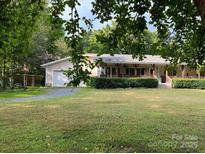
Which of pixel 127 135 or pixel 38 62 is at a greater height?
pixel 38 62

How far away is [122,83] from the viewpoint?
152ft

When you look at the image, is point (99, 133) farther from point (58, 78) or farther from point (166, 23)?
point (58, 78)

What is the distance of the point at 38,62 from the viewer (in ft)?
186

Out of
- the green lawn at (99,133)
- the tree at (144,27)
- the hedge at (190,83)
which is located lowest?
the green lawn at (99,133)

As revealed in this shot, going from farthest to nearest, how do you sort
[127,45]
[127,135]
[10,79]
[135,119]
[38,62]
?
[38,62]
[10,79]
[135,119]
[127,135]
[127,45]

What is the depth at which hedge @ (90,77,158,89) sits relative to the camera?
44.8m

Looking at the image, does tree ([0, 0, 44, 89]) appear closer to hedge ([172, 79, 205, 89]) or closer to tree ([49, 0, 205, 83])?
tree ([49, 0, 205, 83])

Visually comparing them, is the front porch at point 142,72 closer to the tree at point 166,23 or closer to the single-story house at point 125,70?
the single-story house at point 125,70

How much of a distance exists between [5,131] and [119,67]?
137 feet

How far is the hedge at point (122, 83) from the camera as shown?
4484cm

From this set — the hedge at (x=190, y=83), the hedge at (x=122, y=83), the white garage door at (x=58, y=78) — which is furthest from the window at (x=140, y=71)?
the white garage door at (x=58, y=78)

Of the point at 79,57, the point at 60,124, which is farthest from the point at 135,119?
the point at 79,57

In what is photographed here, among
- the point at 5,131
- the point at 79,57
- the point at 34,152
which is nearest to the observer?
the point at 79,57

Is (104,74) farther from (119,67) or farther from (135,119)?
(135,119)
